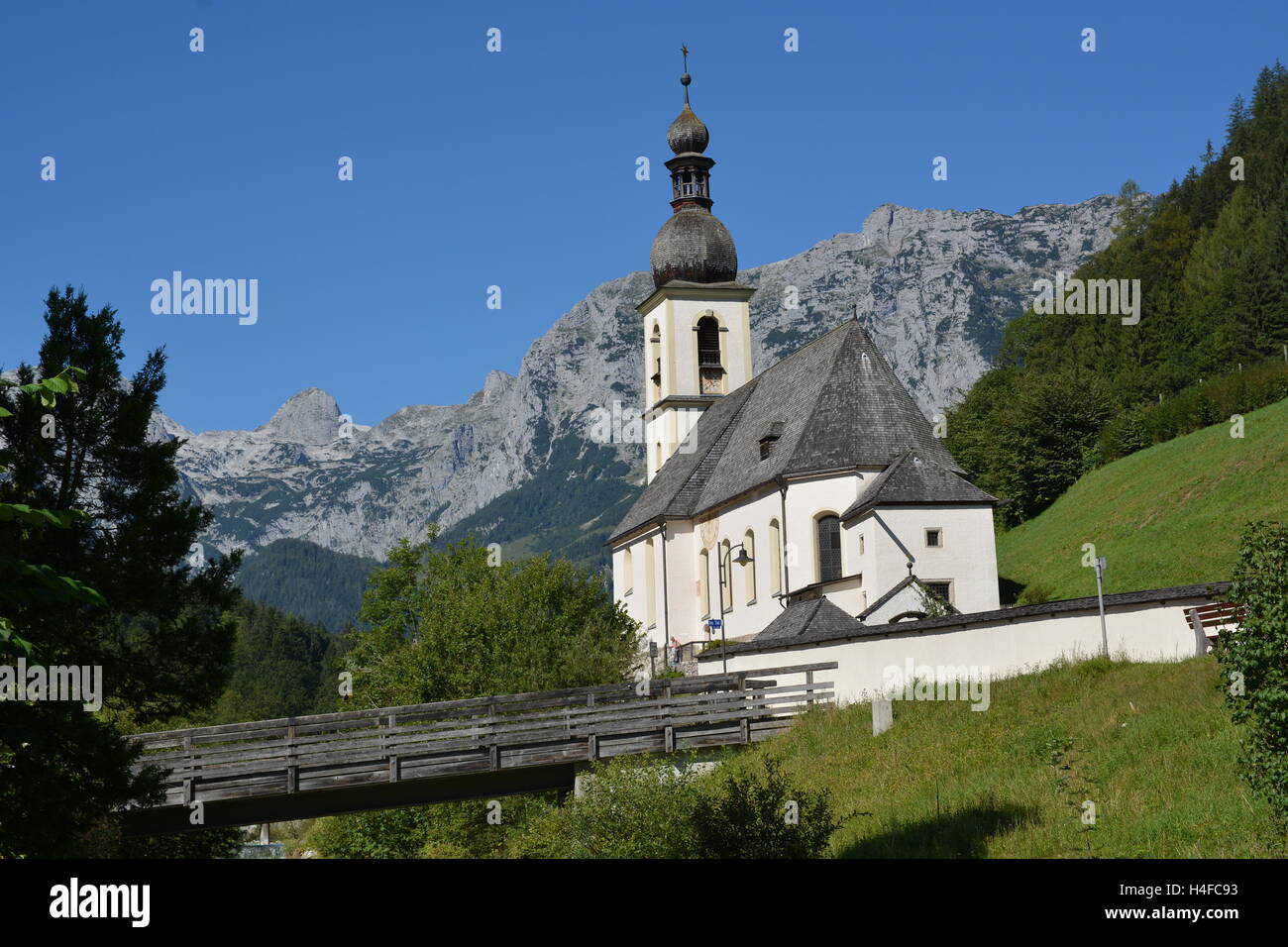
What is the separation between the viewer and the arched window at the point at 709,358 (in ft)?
205

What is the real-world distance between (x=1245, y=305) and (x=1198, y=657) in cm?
6180

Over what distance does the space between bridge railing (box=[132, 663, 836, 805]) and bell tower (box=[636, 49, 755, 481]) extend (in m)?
33.1

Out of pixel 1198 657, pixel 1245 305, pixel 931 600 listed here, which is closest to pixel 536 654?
pixel 931 600

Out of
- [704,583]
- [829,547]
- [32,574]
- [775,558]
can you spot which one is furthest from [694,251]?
[32,574]

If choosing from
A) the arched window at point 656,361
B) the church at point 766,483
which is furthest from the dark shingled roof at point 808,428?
the arched window at point 656,361

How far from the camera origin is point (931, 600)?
119 feet

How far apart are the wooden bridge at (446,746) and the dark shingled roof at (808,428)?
49.2ft

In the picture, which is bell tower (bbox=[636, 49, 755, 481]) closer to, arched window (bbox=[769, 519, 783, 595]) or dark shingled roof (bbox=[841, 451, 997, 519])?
arched window (bbox=[769, 519, 783, 595])

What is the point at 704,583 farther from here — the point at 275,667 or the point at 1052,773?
the point at 275,667

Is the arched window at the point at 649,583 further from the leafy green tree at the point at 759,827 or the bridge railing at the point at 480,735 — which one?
the leafy green tree at the point at 759,827

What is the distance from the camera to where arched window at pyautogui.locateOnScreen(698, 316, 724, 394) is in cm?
6234

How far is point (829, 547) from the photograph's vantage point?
42375 millimetres
